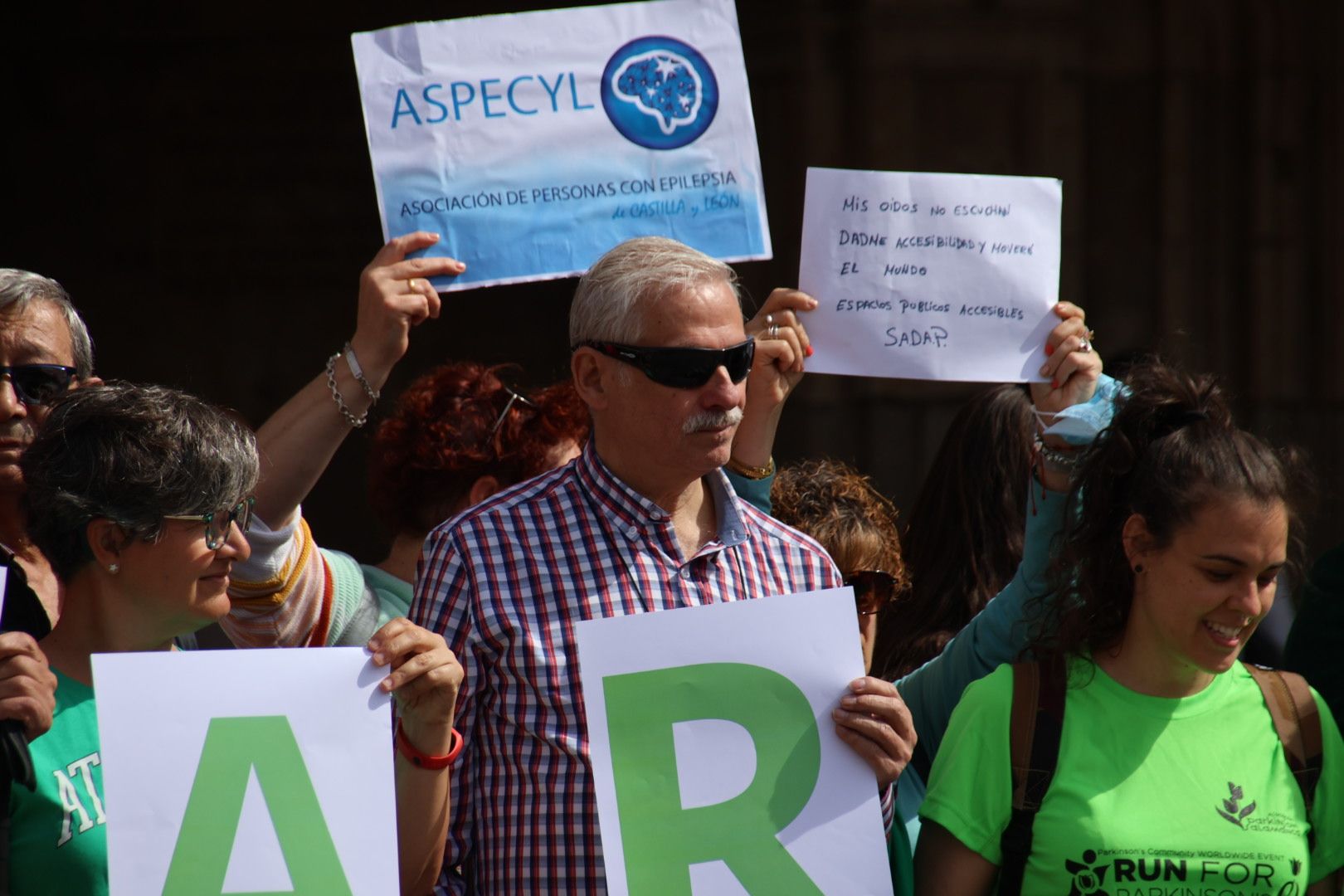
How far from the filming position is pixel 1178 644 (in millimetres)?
2318

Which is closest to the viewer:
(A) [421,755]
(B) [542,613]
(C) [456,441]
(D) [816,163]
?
(A) [421,755]

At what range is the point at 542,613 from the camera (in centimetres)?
232

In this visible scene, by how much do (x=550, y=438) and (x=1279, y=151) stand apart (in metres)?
3.19

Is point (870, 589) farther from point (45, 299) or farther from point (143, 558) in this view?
point (45, 299)

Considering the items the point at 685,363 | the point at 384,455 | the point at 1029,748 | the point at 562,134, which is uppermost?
the point at 562,134

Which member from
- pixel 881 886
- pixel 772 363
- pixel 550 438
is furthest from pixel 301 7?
pixel 881 886

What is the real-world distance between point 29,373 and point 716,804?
1272mm

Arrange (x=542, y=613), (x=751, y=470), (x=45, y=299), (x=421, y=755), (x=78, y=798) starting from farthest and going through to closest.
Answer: (x=751, y=470) < (x=45, y=299) < (x=542, y=613) < (x=421, y=755) < (x=78, y=798)

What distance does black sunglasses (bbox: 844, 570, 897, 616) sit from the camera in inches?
112

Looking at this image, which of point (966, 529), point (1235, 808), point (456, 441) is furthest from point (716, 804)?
point (456, 441)

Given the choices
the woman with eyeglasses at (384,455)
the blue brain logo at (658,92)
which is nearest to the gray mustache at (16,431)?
the woman with eyeglasses at (384,455)

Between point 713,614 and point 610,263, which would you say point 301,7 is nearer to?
point 610,263

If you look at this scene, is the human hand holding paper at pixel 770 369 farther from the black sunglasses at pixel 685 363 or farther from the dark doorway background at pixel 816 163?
the dark doorway background at pixel 816 163

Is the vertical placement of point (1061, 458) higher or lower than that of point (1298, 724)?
higher
